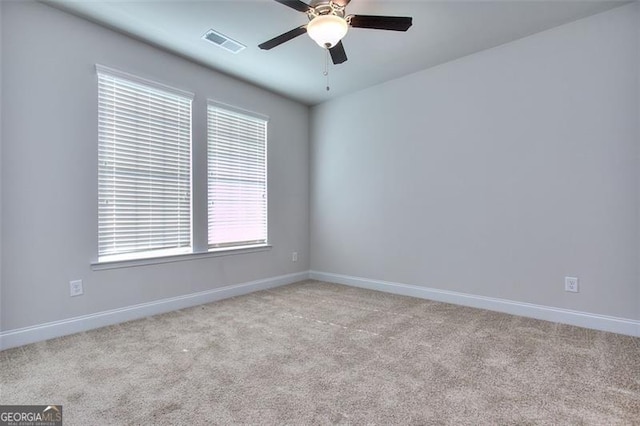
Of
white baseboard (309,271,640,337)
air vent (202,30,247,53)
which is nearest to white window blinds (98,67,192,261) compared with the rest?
air vent (202,30,247,53)

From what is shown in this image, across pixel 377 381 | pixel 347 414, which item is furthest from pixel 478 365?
pixel 347 414

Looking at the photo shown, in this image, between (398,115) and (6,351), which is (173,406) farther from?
(398,115)

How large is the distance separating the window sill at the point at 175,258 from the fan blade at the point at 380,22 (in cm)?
269

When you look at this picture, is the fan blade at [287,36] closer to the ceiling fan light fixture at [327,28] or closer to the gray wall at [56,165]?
the ceiling fan light fixture at [327,28]

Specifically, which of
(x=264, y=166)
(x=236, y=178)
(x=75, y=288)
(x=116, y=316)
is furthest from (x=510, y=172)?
(x=75, y=288)

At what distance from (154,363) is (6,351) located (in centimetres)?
115

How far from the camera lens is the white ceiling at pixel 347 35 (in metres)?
2.58

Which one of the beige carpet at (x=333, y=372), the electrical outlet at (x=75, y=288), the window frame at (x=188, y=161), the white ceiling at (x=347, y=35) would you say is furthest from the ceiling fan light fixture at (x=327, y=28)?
the electrical outlet at (x=75, y=288)

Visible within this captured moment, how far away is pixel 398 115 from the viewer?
13.1 ft

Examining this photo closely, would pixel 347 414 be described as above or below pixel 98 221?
below

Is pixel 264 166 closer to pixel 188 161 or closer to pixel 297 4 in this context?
pixel 188 161

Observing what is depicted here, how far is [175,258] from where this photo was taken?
11.1ft

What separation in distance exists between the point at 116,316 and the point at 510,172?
12.8ft

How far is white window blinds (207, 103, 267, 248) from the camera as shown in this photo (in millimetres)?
3789
